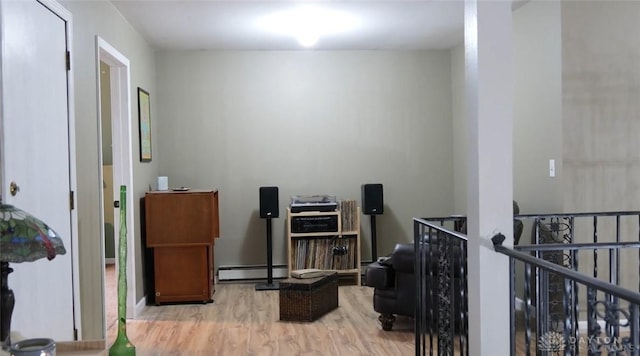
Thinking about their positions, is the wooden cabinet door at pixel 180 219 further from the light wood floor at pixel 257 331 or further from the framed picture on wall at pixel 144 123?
the light wood floor at pixel 257 331

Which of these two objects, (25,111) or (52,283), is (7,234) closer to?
(25,111)

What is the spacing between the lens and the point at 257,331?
452 centimetres

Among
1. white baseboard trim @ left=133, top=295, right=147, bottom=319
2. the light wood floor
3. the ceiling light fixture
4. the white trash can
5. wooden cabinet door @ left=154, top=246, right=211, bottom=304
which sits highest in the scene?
the ceiling light fixture

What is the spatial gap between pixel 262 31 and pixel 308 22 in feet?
1.81

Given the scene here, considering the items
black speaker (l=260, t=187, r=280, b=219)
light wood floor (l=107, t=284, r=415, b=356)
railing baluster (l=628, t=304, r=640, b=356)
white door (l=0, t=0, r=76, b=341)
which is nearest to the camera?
railing baluster (l=628, t=304, r=640, b=356)

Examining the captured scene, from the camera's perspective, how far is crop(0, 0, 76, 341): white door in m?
2.59

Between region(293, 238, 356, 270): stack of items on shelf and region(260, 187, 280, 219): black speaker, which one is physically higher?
region(260, 187, 280, 219): black speaker

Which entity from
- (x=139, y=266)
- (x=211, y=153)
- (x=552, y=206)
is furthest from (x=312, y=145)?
(x=552, y=206)

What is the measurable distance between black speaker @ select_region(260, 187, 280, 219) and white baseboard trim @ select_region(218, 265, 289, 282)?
76cm

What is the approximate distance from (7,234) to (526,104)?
4216 millimetres

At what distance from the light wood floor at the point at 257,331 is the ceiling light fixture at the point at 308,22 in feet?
8.16

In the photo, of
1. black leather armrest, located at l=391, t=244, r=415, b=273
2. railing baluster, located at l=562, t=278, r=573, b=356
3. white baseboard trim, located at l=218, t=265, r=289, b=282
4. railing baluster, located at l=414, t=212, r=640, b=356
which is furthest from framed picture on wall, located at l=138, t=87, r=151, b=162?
railing baluster, located at l=562, t=278, r=573, b=356

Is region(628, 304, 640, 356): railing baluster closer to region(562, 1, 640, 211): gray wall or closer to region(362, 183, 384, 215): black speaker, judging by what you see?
region(562, 1, 640, 211): gray wall

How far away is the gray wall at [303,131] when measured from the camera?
6480 millimetres
